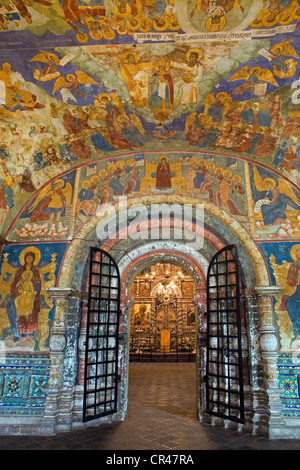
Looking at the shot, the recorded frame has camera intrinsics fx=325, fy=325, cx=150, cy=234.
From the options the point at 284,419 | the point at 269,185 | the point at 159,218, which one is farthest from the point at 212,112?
the point at 284,419

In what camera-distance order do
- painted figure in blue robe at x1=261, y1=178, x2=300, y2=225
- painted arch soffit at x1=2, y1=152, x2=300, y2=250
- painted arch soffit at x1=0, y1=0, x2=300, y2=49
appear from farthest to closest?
painted arch soffit at x1=2, y1=152, x2=300, y2=250
painted figure in blue robe at x1=261, y1=178, x2=300, y2=225
painted arch soffit at x1=0, y1=0, x2=300, y2=49

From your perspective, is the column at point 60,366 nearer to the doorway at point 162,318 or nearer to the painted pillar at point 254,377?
the painted pillar at point 254,377

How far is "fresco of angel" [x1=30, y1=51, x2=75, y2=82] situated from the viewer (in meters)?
6.04

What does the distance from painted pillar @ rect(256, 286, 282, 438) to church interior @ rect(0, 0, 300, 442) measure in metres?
0.03

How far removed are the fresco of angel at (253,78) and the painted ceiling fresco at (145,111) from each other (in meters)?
0.02

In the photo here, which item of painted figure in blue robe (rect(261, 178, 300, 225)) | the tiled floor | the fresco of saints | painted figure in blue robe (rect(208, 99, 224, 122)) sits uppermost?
painted figure in blue robe (rect(208, 99, 224, 122))

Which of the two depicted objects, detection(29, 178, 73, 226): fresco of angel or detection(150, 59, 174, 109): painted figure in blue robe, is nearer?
detection(150, 59, 174, 109): painted figure in blue robe

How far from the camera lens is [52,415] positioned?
6.55 metres

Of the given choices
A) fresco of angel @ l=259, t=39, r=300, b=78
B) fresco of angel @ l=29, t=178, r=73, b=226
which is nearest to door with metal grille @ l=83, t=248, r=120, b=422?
fresco of angel @ l=29, t=178, r=73, b=226

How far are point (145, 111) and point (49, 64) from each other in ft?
6.93

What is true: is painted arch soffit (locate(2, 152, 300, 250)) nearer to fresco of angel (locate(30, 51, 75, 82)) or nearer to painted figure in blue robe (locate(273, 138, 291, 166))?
painted figure in blue robe (locate(273, 138, 291, 166))

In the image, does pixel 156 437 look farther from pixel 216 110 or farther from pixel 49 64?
pixel 49 64
